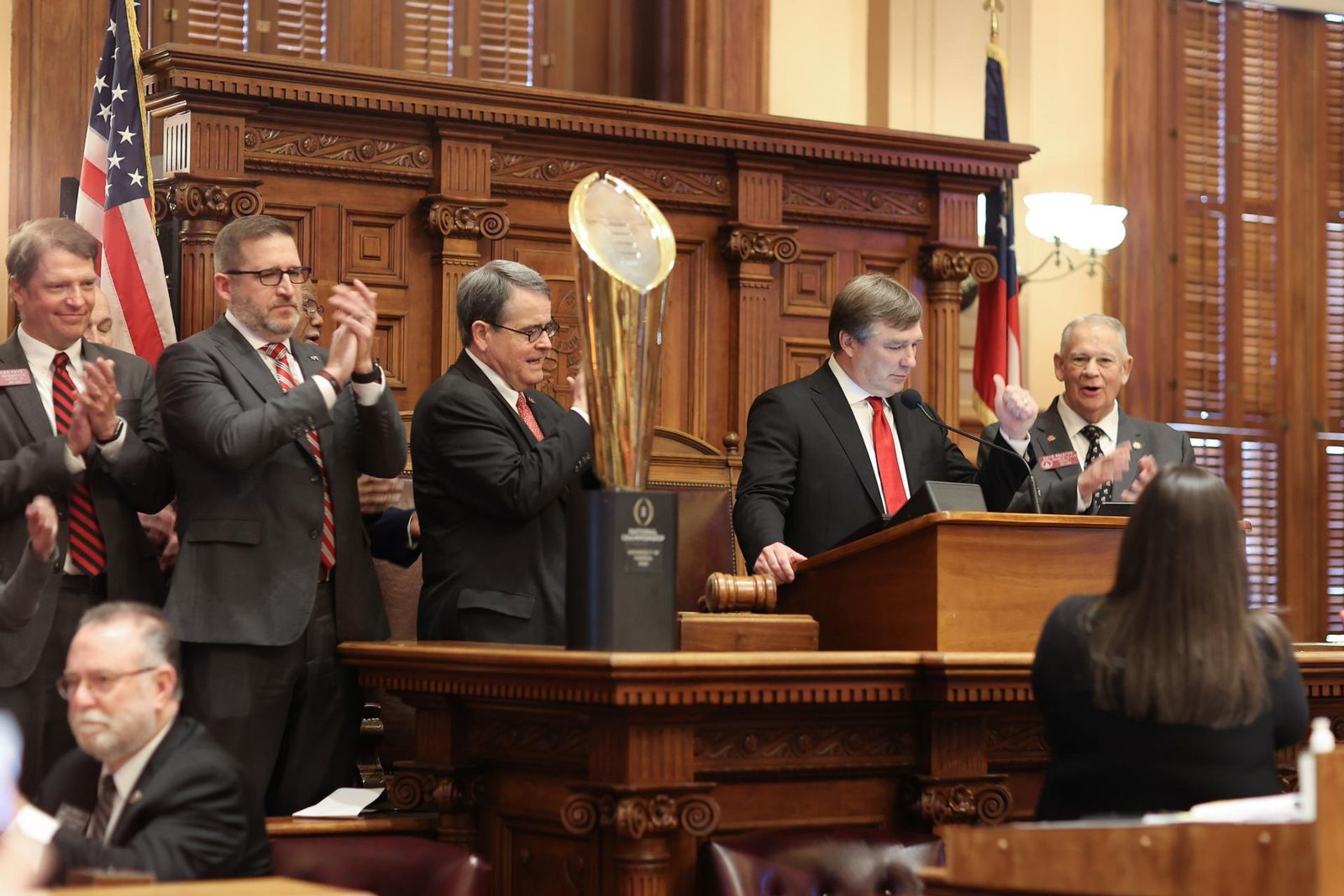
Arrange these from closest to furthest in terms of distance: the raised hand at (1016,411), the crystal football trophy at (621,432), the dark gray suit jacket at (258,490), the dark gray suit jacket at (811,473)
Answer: the crystal football trophy at (621,432)
the dark gray suit jacket at (258,490)
the raised hand at (1016,411)
the dark gray suit jacket at (811,473)

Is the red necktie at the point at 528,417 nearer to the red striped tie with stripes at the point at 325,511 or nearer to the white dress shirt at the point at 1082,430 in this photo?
the red striped tie with stripes at the point at 325,511

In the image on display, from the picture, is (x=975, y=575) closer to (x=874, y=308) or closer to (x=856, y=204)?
(x=874, y=308)

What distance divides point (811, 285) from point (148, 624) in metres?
3.85

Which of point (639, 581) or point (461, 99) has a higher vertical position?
point (461, 99)

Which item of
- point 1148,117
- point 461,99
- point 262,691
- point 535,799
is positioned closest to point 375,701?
point 262,691

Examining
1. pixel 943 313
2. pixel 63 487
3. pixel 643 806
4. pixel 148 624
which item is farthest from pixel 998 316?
pixel 148 624

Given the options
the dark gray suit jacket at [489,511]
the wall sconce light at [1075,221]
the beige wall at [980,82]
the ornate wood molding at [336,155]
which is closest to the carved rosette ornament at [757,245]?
the ornate wood molding at [336,155]

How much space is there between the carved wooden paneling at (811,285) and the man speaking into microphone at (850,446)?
74.6 inches

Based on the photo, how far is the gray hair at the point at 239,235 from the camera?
3.97 metres

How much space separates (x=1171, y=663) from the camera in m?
2.70

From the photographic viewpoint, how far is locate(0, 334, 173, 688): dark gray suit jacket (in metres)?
3.77

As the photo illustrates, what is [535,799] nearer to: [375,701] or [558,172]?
[375,701]

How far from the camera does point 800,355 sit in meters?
6.48

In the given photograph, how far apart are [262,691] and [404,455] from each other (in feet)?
1.95
